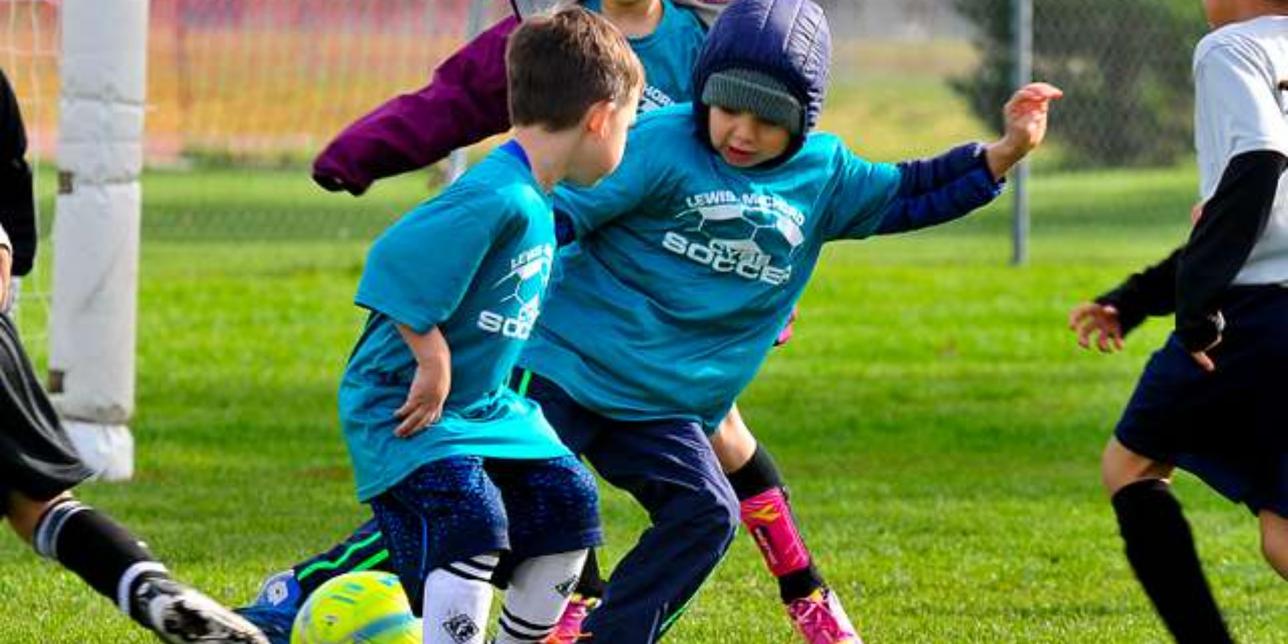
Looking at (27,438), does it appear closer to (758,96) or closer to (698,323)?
(698,323)

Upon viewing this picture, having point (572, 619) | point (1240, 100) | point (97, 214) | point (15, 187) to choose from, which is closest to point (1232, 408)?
point (1240, 100)

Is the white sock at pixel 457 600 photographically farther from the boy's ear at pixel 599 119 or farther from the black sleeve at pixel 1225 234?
the black sleeve at pixel 1225 234

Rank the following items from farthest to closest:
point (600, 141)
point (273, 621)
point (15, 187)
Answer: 1. point (15, 187)
2. point (273, 621)
3. point (600, 141)

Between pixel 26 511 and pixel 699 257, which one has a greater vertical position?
pixel 699 257

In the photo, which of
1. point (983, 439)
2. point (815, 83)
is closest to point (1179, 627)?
point (815, 83)

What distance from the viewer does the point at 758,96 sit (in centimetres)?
533

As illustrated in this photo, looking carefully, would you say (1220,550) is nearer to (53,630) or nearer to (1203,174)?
(1203,174)

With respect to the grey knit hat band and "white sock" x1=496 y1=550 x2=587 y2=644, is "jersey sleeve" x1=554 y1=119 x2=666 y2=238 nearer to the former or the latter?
the grey knit hat band

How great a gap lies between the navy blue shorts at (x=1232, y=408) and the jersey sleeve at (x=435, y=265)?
1610mm

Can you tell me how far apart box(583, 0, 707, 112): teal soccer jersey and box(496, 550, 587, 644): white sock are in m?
1.34

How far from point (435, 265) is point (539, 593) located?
2.48 ft

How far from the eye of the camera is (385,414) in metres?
4.85

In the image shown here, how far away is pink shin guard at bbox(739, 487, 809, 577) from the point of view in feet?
20.0

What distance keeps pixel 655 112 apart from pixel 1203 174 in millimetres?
1163
